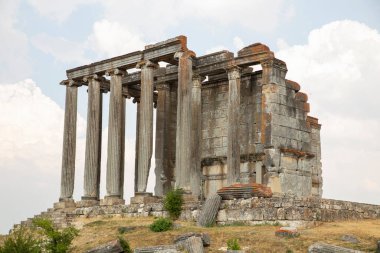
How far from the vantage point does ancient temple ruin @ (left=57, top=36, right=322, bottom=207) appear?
116 ft

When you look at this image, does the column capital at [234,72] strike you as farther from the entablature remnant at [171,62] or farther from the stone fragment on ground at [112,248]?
the stone fragment on ground at [112,248]

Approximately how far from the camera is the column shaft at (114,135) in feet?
124

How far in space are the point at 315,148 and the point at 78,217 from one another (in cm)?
1419

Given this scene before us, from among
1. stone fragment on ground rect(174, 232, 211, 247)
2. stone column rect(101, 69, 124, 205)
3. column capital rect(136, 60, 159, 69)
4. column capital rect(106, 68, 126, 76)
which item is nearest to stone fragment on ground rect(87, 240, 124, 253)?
stone fragment on ground rect(174, 232, 211, 247)

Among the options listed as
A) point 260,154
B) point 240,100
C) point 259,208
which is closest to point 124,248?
point 259,208

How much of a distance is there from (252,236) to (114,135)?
15.1 metres

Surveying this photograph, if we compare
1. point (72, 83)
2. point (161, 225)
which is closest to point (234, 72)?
point (72, 83)

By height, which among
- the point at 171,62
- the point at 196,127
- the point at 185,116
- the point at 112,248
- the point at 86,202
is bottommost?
the point at 112,248

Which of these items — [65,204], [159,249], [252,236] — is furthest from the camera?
[65,204]

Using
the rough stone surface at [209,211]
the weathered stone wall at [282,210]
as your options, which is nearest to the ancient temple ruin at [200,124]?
the weathered stone wall at [282,210]

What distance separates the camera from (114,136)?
3816cm

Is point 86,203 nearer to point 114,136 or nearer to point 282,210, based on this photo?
point 114,136

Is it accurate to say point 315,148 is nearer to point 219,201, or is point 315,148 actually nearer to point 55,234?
point 219,201

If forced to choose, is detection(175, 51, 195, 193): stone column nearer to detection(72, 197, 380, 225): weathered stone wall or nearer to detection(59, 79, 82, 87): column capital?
detection(72, 197, 380, 225): weathered stone wall
